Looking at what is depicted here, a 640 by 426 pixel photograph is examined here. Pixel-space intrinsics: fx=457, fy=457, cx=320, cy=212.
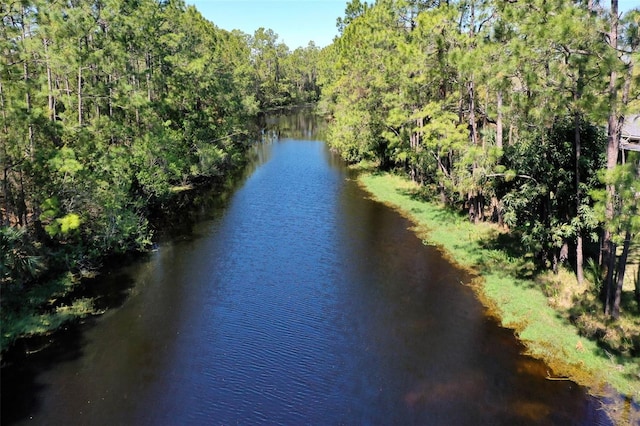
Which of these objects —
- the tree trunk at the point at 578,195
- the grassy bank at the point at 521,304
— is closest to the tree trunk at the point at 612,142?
the tree trunk at the point at 578,195

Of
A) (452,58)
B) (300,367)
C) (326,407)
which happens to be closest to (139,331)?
(300,367)

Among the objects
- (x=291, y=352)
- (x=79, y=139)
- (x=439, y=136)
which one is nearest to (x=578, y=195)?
(x=291, y=352)

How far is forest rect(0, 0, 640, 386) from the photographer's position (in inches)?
540

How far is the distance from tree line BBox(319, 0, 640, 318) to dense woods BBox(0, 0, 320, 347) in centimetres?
1588

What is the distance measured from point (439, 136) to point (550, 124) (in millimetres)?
10636

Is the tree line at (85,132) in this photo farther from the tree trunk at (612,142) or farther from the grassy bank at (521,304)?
the tree trunk at (612,142)

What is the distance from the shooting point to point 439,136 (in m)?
27.3

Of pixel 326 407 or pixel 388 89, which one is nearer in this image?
pixel 326 407

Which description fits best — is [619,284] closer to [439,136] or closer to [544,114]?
[544,114]

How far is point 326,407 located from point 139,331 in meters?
7.41

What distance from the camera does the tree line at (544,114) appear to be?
13070 millimetres

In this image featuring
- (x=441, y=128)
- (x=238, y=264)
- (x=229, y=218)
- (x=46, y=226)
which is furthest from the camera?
(x=229, y=218)

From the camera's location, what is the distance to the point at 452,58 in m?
19.6

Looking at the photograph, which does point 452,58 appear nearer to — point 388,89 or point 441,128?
point 441,128
